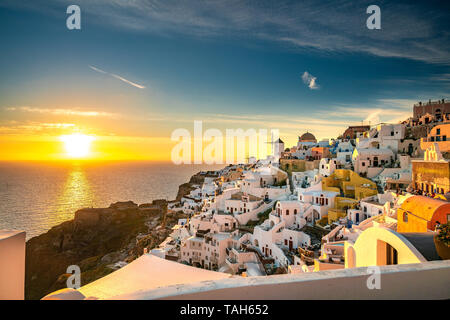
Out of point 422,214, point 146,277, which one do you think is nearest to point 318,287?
point 146,277

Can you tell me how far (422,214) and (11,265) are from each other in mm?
8323

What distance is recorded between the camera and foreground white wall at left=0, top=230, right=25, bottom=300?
9.45 feet

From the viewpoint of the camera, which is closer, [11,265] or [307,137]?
[11,265]

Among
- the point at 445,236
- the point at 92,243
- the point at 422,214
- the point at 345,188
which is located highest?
the point at 445,236

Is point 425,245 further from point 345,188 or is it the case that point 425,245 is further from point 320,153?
point 320,153

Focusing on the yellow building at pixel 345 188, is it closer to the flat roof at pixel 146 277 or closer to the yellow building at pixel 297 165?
the yellow building at pixel 297 165

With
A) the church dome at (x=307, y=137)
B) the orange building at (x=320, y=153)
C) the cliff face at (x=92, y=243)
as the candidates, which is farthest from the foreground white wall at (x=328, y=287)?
the church dome at (x=307, y=137)

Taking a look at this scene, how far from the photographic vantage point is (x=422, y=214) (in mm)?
6676

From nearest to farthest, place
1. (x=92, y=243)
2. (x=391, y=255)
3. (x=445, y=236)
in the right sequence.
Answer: (x=445, y=236), (x=391, y=255), (x=92, y=243)

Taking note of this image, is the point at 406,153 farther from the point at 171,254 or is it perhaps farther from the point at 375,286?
the point at 375,286

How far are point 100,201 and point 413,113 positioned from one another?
2477 inches

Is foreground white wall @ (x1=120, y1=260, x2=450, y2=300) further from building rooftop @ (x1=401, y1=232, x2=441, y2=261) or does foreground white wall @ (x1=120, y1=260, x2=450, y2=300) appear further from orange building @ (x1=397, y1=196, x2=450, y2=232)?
orange building @ (x1=397, y1=196, x2=450, y2=232)
